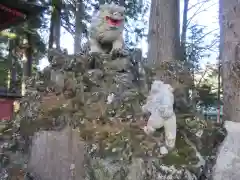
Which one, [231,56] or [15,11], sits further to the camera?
[15,11]

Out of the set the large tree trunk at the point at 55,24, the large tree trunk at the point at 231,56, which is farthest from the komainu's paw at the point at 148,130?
the large tree trunk at the point at 55,24

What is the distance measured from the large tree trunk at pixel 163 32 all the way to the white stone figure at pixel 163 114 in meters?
3.06

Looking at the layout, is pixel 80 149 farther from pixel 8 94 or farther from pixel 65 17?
pixel 65 17

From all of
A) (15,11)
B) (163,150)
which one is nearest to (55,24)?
(15,11)

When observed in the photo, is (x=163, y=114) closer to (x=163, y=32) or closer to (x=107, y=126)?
(x=107, y=126)

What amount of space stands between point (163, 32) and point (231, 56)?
2.70 meters

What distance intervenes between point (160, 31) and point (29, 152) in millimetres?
3659

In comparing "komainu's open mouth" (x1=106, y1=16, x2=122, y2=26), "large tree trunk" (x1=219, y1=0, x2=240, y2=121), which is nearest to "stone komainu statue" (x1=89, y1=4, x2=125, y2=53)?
"komainu's open mouth" (x1=106, y1=16, x2=122, y2=26)

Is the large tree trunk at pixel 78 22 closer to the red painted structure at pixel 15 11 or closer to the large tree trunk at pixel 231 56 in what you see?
the red painted structure at pixel 15 11

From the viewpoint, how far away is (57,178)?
3.18m

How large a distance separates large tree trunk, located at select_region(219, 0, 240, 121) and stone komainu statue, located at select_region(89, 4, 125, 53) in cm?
141

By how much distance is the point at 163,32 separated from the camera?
6059 millimetres

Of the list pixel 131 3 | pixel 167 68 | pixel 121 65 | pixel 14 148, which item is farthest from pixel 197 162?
pixel 131 3

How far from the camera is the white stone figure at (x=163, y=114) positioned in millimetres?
2859
